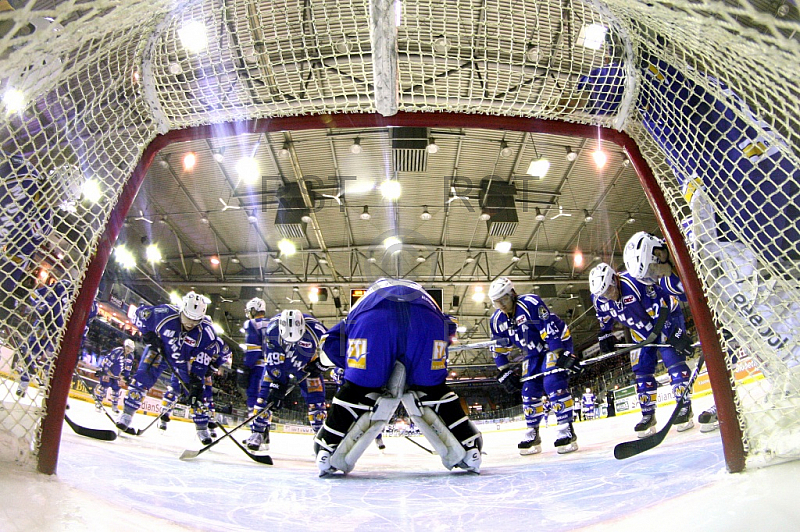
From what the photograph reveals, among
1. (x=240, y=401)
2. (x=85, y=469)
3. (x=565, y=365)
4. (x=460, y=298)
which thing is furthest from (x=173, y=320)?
(x=240, y=401)

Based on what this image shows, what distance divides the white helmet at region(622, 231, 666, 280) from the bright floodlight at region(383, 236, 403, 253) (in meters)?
7.46

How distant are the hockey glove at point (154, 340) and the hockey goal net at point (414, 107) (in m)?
2.77

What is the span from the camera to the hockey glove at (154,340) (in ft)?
13.6

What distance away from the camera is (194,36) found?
1865 millimetres

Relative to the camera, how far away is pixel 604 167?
8898 mm

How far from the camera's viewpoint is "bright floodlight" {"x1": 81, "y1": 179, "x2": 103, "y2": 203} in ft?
5.48

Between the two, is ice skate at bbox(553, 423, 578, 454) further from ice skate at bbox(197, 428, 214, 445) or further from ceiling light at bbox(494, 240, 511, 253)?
ceiling light at bbox(494, 240, 511, 253)

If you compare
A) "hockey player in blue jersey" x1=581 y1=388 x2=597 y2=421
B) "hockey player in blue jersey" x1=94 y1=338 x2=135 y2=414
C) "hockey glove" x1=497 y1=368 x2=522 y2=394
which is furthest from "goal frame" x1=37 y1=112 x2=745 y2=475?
"hockey player in blue jersey" x1=94 y1=338 x2=135 y2=414

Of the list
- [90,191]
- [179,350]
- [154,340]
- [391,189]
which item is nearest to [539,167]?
[391,189]

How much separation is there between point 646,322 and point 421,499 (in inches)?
99.1

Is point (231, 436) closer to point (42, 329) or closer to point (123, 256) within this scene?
point (42, 329)

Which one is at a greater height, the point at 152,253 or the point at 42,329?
the point at 152,253

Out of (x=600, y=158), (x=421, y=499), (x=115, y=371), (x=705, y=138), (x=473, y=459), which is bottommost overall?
(x=421, y=499)

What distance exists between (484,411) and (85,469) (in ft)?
70.3
